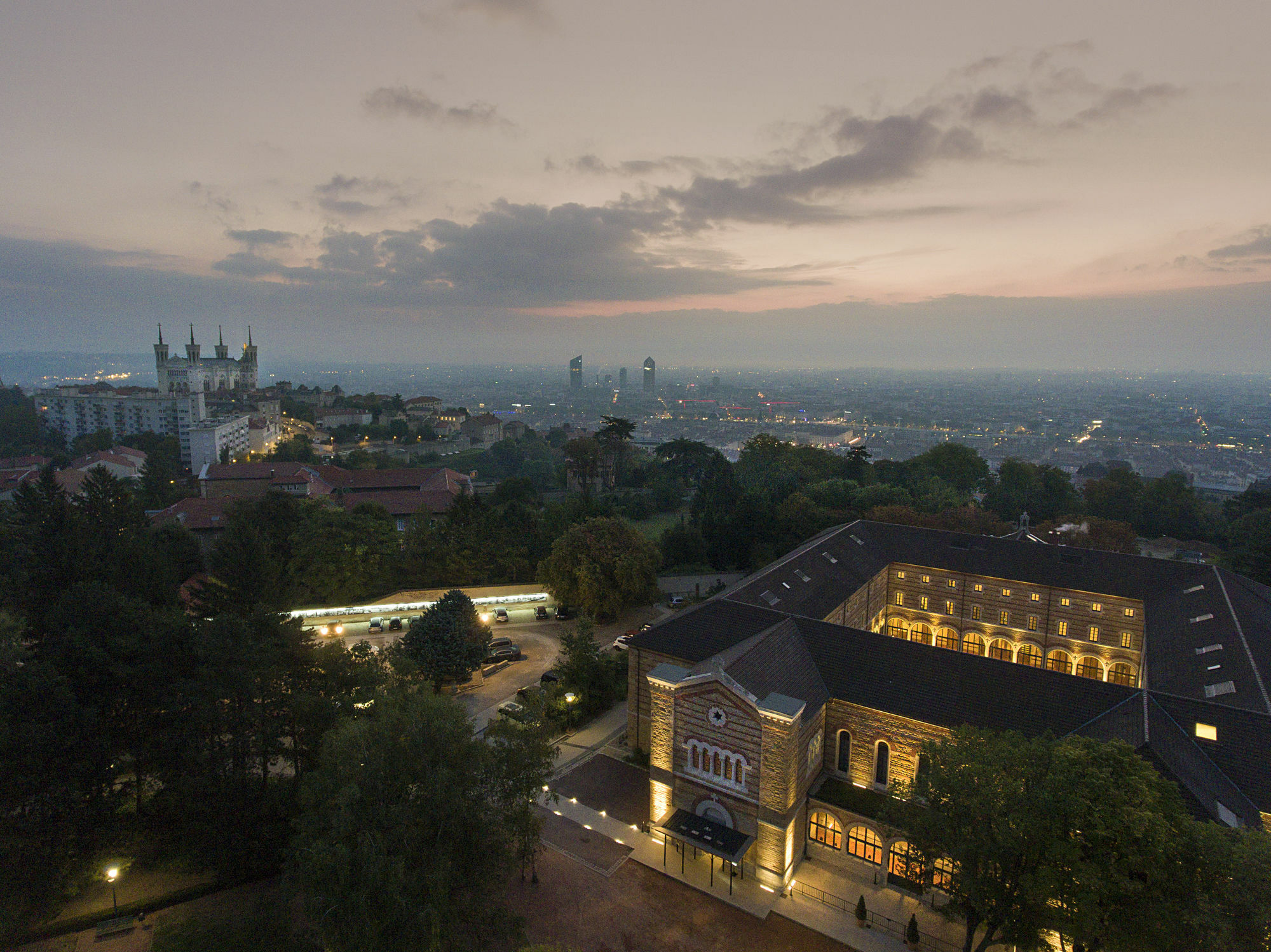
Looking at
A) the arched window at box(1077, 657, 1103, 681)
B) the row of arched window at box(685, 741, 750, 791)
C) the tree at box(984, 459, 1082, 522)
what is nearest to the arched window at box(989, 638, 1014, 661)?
the arched window at box(1077, 657, 1103, 681)

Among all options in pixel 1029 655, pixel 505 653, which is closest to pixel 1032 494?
pixel 1029 655

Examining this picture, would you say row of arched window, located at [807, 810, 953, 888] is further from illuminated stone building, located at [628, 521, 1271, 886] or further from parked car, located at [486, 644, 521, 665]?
parked car, located at [486, 644, 521, 665]

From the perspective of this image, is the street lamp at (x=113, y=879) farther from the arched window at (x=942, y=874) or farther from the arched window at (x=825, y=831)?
the arched window at (x=942, y=874)

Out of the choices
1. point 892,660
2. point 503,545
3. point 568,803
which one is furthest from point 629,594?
point 892,660

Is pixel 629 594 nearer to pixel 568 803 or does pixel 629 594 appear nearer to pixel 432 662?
pixel 432 662

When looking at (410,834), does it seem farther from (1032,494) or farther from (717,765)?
(1032,494)

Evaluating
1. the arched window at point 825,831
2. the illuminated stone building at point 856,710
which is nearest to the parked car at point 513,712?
the illuminated stone building at point 856,710

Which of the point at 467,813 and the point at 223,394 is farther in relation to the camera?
the point at 223,394
